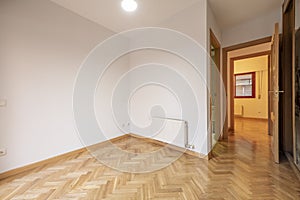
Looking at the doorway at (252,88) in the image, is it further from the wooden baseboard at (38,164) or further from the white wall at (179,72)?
the wooden baseboard at (38,164)

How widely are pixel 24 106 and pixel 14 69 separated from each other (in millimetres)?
510

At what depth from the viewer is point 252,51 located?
13.7 ft

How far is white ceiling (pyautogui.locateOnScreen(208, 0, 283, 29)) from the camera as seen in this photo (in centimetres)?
261

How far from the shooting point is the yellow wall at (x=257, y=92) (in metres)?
6.01

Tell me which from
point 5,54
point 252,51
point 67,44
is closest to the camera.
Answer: point 5,54

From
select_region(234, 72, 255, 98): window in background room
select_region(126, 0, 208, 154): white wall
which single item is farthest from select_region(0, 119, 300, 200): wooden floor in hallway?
select_region(234, 72, 255, 98): window in background room

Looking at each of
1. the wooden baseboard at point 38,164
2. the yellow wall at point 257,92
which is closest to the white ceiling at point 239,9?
the wooden baseboard at point 38,164

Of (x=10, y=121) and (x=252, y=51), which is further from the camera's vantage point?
(x=252, y=51)

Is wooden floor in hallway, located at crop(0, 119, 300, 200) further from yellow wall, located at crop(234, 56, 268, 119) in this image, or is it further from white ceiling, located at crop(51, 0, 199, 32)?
yellow wall, located at crop(234, 56, 268, 119)

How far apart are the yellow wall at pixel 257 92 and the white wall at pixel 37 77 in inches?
242

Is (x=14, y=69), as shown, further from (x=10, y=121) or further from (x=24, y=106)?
(x=10, y=121)

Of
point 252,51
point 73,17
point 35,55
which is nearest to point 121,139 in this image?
point 35,55

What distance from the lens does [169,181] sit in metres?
1.92

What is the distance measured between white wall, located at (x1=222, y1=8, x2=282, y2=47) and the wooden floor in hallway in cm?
225
